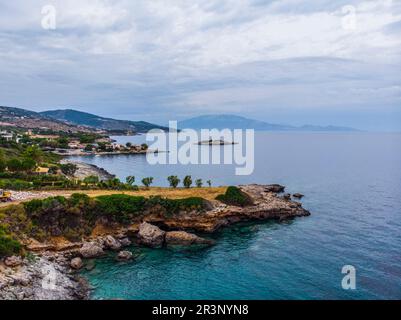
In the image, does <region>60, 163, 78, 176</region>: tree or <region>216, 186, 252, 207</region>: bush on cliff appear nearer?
<region>216, 186, 252, 207</region>: bush on cliff

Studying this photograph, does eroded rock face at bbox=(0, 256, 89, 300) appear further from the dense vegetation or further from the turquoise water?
the dense vegetation

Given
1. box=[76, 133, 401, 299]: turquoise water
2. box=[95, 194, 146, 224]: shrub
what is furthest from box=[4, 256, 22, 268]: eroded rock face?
box=[95, 194, 146, 224]: shrub

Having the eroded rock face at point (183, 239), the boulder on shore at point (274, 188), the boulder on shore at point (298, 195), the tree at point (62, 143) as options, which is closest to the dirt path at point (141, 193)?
the eroded rock face at point (183, 239)

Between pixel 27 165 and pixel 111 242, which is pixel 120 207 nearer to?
pixel 111 242

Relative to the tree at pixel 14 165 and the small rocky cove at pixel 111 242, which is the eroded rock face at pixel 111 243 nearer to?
the small rocky cove at pixel 111 242

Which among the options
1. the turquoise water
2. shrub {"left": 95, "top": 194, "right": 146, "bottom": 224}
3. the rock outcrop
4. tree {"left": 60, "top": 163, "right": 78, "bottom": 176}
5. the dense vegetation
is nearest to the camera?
the turquoise water

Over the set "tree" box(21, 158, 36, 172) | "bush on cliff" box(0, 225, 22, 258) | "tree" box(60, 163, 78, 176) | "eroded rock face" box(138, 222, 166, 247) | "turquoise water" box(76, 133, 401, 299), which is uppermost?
"tree" box(21, 158, 36, 172)

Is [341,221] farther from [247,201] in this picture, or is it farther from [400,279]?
[400,279]
